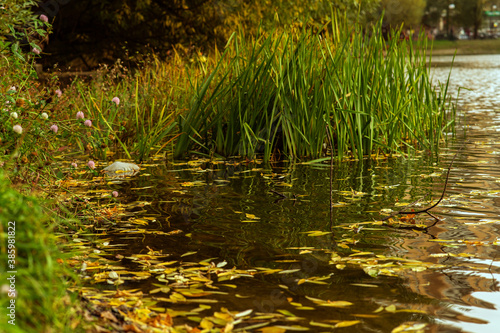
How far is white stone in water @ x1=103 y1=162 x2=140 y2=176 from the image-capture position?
5906 millimetres

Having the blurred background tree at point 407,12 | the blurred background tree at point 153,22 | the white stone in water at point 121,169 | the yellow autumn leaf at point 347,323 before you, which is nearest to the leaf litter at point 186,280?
the yellow autumn leaf at point 347,323

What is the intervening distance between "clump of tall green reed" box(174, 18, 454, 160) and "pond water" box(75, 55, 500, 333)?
73 cm

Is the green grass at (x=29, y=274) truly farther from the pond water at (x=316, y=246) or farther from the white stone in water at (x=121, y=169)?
the white stone in water at (x=121, y=169)

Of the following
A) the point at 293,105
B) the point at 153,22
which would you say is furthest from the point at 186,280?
the point at 153,22

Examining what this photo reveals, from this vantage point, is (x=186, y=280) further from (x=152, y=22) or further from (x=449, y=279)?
(x=152, y=22)

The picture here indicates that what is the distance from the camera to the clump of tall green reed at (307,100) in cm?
641

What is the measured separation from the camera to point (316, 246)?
3516mm

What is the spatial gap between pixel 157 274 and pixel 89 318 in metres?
1.01

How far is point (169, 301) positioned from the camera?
2695 mm

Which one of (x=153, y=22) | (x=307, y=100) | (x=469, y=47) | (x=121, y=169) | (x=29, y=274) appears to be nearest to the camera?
(x=29, y=274)

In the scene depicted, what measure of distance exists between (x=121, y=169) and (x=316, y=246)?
3.07 metres

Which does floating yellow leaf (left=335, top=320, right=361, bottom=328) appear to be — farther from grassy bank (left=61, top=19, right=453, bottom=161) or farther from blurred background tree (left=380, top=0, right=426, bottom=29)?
blurred background tree (left=380, top=0, right=426, bottom=29)

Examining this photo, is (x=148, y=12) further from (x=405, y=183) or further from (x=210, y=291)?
(x=210, y=291)

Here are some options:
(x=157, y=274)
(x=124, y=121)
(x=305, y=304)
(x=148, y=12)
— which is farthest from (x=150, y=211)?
(x=148, y=12)
